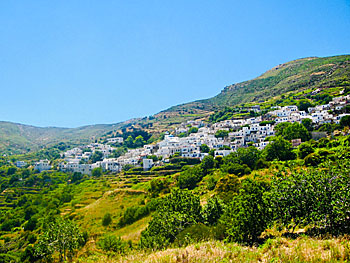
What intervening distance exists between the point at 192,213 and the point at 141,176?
37269 mm

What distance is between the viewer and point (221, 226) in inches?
738

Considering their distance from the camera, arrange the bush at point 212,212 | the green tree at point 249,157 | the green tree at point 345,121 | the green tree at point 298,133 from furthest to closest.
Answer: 1. the green tree at point 298,133
2. the green tree at point 345,121
3. the green tree at point 249,157
4. the bush at point 212,212

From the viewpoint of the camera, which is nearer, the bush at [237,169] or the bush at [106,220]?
the bush at [106,220]

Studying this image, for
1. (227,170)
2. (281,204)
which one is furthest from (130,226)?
(281,204)

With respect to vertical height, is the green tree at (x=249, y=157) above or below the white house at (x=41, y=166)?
above

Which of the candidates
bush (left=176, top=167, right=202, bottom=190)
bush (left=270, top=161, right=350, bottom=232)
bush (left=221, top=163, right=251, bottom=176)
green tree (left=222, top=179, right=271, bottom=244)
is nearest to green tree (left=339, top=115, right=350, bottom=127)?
bush (left=221, top=163, right=251, bottom=176)

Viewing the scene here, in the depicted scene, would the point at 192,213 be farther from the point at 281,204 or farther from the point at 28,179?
the point at 28,179

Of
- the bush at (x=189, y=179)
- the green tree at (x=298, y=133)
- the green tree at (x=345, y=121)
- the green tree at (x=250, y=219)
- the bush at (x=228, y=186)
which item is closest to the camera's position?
the green tree at (x=250, y=219)

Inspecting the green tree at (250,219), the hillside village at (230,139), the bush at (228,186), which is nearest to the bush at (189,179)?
the bush at (228,186)

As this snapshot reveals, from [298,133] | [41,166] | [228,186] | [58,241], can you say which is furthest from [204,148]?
[41,166]

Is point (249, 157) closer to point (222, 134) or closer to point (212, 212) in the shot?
point (212, 212)

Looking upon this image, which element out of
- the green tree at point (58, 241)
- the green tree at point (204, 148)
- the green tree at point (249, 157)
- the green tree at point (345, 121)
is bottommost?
the green tree at point (58, 241)

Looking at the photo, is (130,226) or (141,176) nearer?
(130,226)

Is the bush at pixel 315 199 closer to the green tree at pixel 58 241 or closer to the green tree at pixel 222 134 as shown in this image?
the green tree at pixel 58 241
